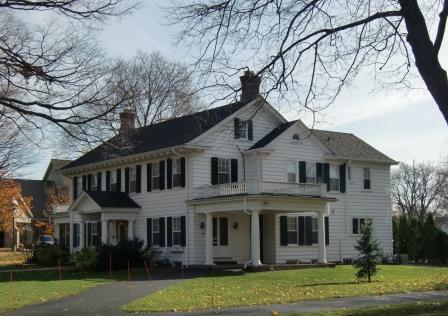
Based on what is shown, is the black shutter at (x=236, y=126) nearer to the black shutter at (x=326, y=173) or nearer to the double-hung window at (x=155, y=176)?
the double-hung window at (x=155, y=176)

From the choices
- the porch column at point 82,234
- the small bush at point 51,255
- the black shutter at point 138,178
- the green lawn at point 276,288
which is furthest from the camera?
the porch column at point 82,234

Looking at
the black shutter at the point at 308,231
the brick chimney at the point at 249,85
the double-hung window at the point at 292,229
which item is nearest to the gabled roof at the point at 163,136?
the double-hung window at the point at 292,229

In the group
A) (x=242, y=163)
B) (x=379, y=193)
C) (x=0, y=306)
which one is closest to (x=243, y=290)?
(x=0, y=306)

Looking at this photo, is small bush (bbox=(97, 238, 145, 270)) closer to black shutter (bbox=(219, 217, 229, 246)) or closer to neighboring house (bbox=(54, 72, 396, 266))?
neighboring house (bbox=(54, 72, 396, 266))

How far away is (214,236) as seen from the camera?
36000mm

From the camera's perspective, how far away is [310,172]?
128 ft

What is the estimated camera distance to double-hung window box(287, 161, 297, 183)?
37.8 metres

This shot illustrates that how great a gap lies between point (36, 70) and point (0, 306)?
302 inches

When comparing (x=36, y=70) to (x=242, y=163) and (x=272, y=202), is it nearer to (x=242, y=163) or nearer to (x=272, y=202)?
(x=272, y=202)

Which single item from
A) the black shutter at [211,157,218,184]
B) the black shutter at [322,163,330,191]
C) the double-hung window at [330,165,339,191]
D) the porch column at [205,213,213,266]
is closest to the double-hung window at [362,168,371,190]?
the double-hung window at [330,165,339,191]

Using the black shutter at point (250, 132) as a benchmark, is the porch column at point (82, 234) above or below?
below

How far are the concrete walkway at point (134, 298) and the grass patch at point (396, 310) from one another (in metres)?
1.03

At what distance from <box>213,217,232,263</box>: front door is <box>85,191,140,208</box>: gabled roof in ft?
18.2

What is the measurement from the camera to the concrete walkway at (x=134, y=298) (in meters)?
16.8
